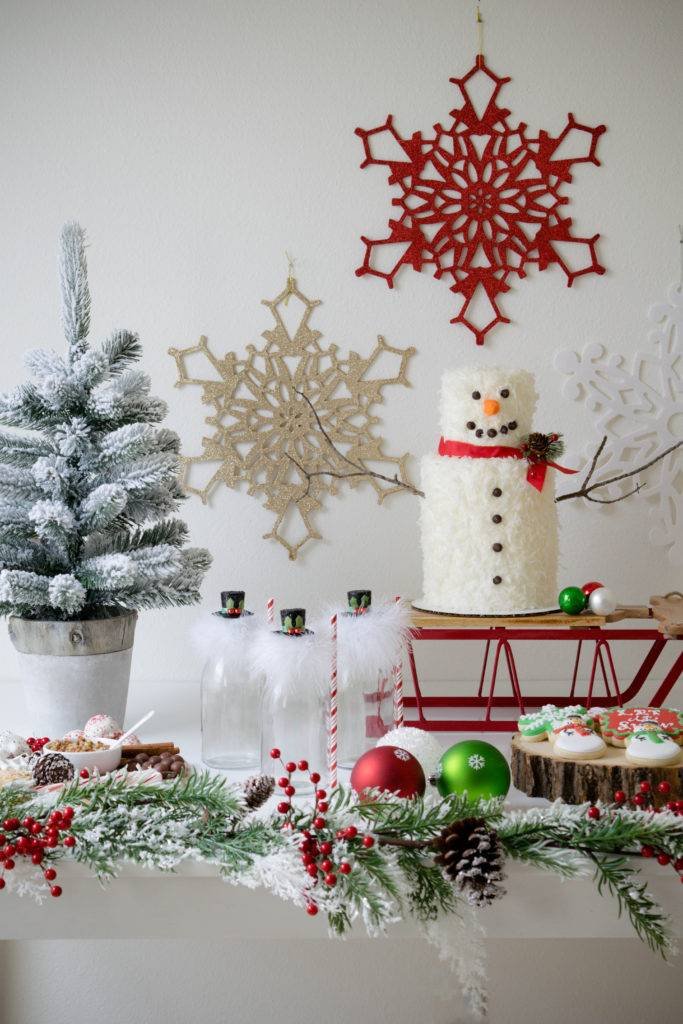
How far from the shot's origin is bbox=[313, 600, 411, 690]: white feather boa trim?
1.07 meters

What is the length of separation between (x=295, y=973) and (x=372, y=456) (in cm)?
94

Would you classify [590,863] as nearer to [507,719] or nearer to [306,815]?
[306,815]

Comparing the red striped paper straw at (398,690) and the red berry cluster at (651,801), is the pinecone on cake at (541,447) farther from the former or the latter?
the red berry cluster at (651,801)

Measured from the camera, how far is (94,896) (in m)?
0.83

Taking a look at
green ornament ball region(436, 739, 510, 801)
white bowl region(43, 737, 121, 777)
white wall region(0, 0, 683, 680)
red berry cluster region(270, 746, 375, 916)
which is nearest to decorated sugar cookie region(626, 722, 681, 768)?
green ornament ball region(436, 739, 510, 801)

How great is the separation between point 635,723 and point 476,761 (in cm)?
16

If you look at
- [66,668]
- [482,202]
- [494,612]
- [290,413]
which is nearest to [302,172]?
[482,202]

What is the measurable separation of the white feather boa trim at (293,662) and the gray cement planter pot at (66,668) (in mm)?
262

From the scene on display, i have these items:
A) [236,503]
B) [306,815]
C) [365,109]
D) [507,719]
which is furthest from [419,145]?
[306,815]

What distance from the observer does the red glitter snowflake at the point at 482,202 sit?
175 cm

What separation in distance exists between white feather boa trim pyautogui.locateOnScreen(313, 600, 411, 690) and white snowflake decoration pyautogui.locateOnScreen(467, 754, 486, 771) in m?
0.20

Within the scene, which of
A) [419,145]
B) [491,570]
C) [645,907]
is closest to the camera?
[645,907]

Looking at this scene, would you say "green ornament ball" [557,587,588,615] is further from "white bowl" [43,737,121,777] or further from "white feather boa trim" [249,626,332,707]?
"white bowl" [43,737,121,777]

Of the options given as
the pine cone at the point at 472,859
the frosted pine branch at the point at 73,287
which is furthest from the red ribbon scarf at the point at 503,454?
the pine cone at the point at 472,859
